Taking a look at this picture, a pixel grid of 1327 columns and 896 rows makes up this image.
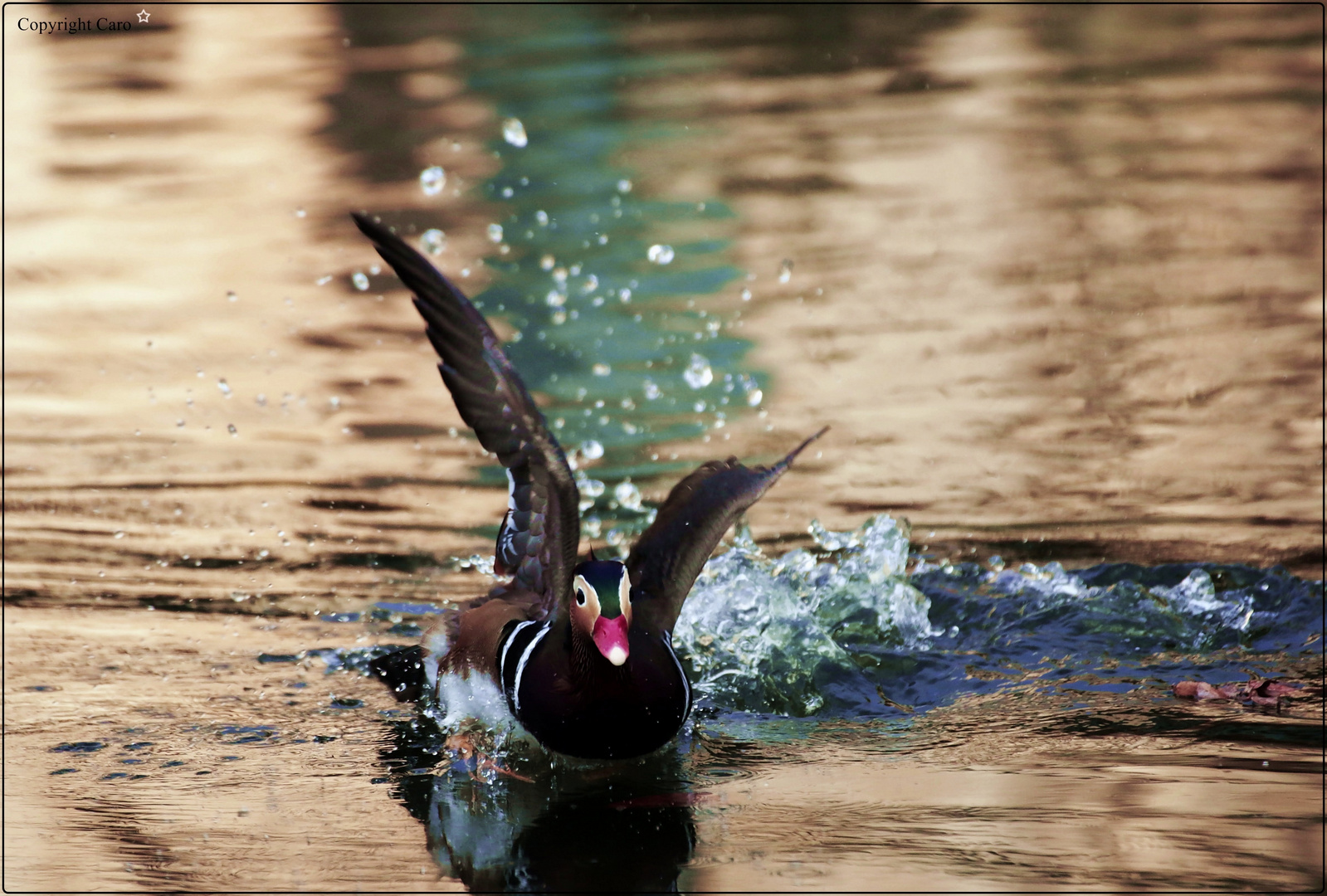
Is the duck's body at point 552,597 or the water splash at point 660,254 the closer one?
the duck's body at point 552,597

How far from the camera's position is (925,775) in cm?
487

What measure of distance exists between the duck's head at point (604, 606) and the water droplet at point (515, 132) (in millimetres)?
8031

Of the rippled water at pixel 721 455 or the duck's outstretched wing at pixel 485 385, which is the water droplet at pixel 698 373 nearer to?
the rippled water at pixel 721 455

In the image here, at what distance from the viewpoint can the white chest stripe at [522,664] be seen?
206 inches

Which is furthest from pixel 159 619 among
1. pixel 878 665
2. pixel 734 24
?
pixel 734 24

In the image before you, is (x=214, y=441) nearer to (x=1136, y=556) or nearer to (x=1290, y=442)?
(x=1136, y=556)

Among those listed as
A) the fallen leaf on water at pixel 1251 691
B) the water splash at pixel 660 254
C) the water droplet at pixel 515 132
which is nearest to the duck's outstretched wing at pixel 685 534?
the fallen leaf on water at pixel 1251 691

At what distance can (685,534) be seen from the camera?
19.0 feet

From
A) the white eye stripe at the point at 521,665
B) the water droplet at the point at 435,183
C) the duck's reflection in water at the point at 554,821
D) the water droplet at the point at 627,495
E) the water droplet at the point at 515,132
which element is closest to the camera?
the duck's reflection in water at the point at 554,821

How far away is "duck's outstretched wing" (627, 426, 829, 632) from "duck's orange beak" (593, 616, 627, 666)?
1.77ft

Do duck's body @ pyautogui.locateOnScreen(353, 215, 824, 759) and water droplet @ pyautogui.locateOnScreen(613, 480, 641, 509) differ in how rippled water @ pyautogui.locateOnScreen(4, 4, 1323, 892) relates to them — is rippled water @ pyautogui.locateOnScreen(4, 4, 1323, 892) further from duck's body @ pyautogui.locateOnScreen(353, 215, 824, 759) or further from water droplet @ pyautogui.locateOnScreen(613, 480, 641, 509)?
duck's body @ pyautogui.locateOnScreen(353, 215, 824, 759)

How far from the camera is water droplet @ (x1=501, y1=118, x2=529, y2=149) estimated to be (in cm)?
1304

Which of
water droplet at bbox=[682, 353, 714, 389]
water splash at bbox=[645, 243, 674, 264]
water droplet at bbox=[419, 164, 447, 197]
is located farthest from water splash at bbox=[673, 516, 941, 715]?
water droplet at bbox=[419, 164, 447, 197]

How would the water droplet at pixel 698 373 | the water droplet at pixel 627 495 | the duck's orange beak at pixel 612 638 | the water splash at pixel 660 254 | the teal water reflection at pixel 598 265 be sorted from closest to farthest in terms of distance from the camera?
the duck's orange beak at pixel 612 638, the water droplet at pixel 627 495, the teal water reflection at pixel 598 265, the water droplet at pixel 698 373, the water splash at pixel 660 254
